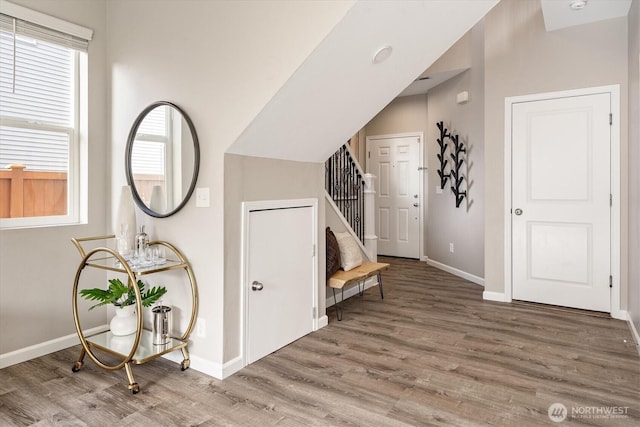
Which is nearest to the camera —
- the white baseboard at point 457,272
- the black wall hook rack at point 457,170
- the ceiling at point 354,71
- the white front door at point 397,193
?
the ceiling at point 354,71

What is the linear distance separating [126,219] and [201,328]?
0.91 metres

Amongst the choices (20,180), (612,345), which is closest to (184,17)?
(20,180)

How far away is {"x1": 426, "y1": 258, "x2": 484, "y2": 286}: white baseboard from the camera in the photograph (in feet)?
16.6

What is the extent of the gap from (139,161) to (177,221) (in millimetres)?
602

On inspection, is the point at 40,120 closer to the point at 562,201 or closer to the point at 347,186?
the point at 347,186

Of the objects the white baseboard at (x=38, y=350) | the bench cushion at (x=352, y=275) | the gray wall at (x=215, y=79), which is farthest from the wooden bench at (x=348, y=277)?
the white baseboard at (x=38, y=350)

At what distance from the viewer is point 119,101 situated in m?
3.13

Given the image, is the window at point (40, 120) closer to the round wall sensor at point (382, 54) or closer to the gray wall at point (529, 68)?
the round wall sensor at point (382, 54)

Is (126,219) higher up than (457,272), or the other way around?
(126,219)

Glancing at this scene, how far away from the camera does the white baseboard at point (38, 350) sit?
8.91 ft

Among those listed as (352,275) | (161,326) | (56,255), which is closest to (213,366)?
(161,326)

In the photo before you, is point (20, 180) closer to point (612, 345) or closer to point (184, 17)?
point (184, 17)

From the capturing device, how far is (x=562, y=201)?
3961 mm

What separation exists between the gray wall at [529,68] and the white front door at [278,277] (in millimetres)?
2135
